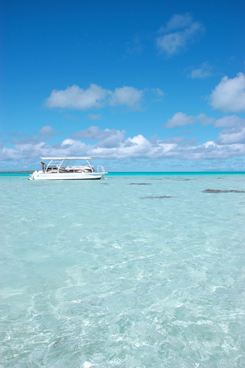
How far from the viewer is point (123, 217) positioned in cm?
1036

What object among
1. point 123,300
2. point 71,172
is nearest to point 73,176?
point 71,172

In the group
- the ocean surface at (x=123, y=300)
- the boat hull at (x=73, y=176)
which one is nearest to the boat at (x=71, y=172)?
the boat hull at (x=73, y=176)

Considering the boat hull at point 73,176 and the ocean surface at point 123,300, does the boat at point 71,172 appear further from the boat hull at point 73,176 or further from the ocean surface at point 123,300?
the ocean surface at point 123,300

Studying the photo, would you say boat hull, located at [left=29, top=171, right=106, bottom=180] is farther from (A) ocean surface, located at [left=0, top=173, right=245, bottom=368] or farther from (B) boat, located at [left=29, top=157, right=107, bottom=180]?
(A) ocean surface, located at [left=0, top=173, right=245, bottom=368]

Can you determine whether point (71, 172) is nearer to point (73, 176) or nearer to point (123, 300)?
point (73, 176)

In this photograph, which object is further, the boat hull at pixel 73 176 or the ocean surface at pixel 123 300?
the boat hull at pixel 73 176

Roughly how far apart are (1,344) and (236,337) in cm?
277

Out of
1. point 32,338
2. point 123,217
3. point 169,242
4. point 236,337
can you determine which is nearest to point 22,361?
point 32,338

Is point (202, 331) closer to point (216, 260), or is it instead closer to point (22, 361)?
point (22, 361)

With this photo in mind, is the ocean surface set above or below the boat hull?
below

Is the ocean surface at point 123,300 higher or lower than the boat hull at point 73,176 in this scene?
lower

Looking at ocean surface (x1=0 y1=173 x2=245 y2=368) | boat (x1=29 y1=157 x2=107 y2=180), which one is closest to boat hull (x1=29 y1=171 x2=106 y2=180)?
boat (x1=29 y1=157 x2=107 y2=180)

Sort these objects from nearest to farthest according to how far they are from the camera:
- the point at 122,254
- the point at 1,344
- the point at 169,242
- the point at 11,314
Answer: the point at 1,344
the point at 11,314
the point at 122,254
the point at 169,242

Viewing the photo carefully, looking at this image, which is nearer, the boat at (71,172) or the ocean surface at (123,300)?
the ocean surface at (123,300)
